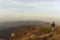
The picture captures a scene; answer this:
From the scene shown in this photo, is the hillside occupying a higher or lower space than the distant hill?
lower

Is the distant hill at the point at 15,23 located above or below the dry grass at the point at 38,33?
above

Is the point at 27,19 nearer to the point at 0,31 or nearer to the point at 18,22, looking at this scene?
the point at 18,22

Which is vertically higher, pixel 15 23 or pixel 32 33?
pixel 15 23

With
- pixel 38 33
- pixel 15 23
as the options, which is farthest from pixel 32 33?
pixel 15 23

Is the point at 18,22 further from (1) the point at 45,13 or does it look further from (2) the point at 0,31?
(1) the point at 45,13

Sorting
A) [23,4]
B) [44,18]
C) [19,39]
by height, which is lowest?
[19,39]

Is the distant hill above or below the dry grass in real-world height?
above

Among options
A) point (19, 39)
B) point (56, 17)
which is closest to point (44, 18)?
point (56, 17)

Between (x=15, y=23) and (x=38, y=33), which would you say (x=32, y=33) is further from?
(x=15, y=23)

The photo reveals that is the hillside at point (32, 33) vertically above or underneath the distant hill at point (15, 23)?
underneath

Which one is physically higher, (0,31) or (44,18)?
(44,18)
